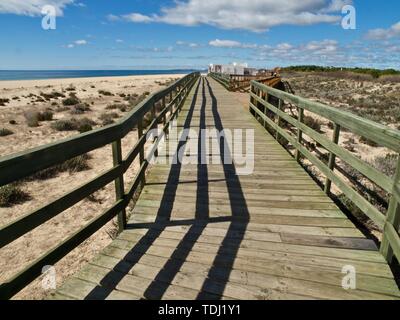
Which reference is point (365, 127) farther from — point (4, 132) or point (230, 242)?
point (4, 132)

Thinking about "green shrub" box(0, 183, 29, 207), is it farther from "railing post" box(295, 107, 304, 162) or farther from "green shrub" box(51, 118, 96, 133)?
"green shrub" box(51, 118, 96, 133)

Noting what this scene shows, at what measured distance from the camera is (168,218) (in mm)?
3811

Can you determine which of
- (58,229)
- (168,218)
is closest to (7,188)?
(58,229)

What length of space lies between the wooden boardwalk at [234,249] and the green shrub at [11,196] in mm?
3011

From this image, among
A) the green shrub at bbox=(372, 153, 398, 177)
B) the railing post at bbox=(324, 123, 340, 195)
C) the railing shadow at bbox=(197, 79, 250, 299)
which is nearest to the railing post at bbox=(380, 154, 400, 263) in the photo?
the railing shadow at bbox=(197, 79, 250, 299)

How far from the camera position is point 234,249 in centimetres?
315

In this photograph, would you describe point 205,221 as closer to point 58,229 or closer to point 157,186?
point 157,186

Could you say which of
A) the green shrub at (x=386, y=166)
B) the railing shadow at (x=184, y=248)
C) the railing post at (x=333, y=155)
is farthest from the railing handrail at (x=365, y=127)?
the green shrub at (x=386, y=166)

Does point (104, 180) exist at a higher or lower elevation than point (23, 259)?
higher

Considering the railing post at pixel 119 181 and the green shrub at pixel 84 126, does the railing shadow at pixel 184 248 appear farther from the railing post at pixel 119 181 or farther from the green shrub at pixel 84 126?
the green shrub at pixel 84 126

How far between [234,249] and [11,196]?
500 centimetres

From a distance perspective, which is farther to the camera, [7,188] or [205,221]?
[7,188]
